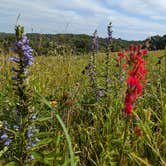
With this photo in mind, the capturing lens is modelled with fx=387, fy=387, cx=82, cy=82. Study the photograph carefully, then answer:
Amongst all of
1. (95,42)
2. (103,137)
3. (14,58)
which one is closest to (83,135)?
(103,137)

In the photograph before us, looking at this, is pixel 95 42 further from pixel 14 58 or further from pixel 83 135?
pixel 14 58

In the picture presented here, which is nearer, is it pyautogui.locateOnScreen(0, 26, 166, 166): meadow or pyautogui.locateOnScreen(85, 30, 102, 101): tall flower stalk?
pyautogui.locateOnScreen(0, 26, 166, 166): meadow

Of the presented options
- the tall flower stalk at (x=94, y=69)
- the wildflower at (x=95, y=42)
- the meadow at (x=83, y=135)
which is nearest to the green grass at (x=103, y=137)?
the meadow at (x=83, y=135)

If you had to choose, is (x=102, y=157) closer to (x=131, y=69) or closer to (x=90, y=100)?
(x=131, y=69)

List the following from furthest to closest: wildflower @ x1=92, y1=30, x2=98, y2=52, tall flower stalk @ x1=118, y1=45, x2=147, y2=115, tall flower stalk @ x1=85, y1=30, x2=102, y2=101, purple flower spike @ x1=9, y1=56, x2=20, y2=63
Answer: wildflower @ x1=92, y1=30, x2=98, y2=52 < tall flower stalk @ x1=85, y1=30, x2=102, y2=101 < purple flower spike @ x1=9, y1=56, x2=20, y2=63 < tall flower stalk @ x1=118, y1=45, x2=147, y2=115

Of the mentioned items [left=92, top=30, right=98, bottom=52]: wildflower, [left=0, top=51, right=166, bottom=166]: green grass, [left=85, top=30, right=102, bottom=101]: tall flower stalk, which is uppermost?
[left=92, top=30, right=98, bottom=52]: wildflower

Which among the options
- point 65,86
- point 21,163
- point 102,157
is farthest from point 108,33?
point 21,163

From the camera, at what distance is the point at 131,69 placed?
180 cm

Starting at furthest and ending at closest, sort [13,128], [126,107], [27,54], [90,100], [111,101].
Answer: [90,100] → [111,101] → [13,128] → [27,54] → [126,107]

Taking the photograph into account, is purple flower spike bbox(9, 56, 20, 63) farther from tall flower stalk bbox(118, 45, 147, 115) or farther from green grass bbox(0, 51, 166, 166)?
tall flower stalk bbox(118, 45, 147, 115)

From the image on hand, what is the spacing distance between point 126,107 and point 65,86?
10.2 ft

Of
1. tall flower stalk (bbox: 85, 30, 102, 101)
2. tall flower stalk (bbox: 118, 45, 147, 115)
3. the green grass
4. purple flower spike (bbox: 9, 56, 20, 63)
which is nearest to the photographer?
tall flower stalk (bbox: 118, 45, 147, 115)

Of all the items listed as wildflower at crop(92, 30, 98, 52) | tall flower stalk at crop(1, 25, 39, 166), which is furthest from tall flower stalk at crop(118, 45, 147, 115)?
wildflower at crop(92, 30, 98, 52)

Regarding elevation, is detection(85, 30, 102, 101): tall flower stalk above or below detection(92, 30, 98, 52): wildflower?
below
